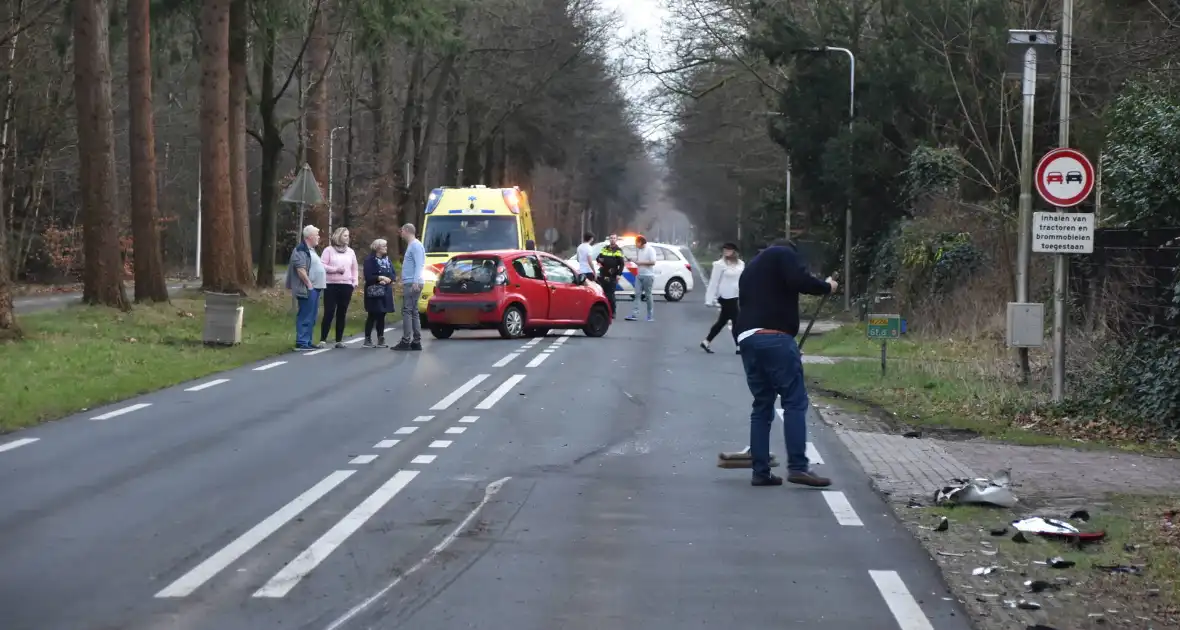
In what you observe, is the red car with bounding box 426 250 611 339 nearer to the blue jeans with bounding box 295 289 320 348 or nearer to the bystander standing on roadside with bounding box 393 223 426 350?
the bystander standing on roadside with bounding box 393 223 426 350

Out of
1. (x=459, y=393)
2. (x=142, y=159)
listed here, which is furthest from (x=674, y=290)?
(x=459, y=393)

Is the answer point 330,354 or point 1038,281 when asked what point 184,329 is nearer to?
point 330,354

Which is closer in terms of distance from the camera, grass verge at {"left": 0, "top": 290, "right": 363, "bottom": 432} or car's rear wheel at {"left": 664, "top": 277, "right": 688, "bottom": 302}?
grass verge at {"left": 0, "top": 290, "right": 363, "bottom": 432}

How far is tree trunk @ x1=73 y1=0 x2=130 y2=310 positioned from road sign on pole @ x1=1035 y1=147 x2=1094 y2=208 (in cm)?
1689

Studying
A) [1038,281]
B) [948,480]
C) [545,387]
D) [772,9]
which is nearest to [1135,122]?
[1038,281]

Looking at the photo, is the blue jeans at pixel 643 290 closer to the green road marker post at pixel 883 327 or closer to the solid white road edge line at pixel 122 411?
the green road marker post at pixel 883 327

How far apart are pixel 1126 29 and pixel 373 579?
1284cm

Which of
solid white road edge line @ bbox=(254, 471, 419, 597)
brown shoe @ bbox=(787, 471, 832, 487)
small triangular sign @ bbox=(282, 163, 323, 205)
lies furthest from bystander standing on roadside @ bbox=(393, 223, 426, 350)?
brown shoe @ bbox=(787, 471, 832, 487)

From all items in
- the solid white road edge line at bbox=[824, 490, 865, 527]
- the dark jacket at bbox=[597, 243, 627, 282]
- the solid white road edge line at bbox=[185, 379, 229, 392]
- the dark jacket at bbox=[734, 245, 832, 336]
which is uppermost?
the dark jacket at bbox=[734, 245, 832, 336]

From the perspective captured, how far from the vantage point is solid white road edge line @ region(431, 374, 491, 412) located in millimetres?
16516

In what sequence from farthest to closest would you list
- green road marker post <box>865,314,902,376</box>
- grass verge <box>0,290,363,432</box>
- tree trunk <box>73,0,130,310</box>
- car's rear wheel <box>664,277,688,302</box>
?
1. car's rear wheel <box>664,277,688,302</box>
2. tree trunk <box>73,0,130,310</box>
3. green road marker post <box>865,314,902,376</box>
4. grass verge <box>0,290,363,432</box>

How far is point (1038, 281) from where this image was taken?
77.5 feet

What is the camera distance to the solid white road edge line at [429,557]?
23.2 feet

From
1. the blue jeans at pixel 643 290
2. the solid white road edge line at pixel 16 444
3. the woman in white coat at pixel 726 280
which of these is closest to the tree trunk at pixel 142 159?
the blue jeans at pixel 643 290
